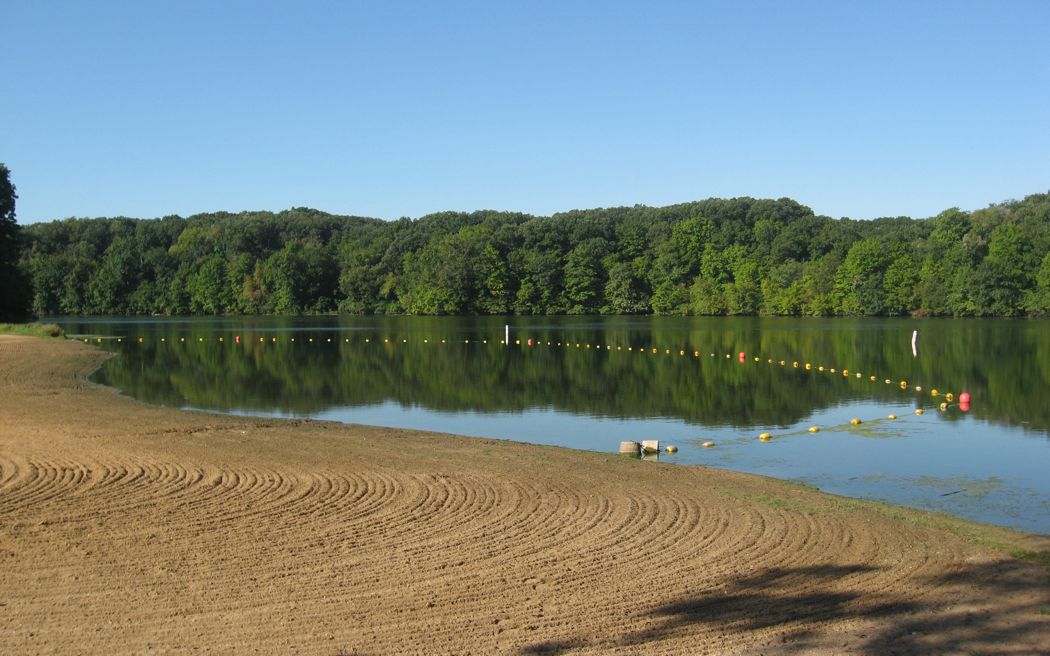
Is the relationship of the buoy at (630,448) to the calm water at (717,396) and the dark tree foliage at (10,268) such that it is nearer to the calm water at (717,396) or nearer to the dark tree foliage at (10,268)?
the calm water at (717,396)

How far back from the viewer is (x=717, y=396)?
86.4ft

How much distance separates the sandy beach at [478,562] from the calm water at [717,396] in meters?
3.09

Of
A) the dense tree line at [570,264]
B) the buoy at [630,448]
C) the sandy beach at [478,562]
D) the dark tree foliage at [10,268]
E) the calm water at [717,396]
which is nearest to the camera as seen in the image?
the sandy beach at [478,562]

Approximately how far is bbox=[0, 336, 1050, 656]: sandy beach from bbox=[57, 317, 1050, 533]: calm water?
10.1ft

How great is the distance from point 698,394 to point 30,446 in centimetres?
1731

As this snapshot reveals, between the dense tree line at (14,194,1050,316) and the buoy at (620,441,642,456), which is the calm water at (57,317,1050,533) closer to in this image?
the buoy at (620,441,642,456)

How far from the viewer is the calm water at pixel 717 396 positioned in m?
16.0

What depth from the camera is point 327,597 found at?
8234 mm

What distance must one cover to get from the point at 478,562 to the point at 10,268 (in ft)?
219

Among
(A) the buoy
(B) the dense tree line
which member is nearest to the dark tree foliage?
(B) the dense tree line

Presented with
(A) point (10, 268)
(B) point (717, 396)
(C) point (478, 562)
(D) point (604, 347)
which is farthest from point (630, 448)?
(A) point (10, 268)

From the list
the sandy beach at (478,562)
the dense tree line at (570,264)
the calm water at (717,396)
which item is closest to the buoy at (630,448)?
the calm water at (717,396)

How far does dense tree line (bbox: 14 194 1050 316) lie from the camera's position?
89.4 metres

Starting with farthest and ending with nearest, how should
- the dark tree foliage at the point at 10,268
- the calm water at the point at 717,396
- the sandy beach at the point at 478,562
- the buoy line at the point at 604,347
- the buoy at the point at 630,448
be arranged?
the dark tree foliage at the point at 10,268 < the buoy line at the point at 604,347 < the buoy at the point at 630,448 < the calm water at the point at 717,396 < the sandy beach at the point at 478,562
